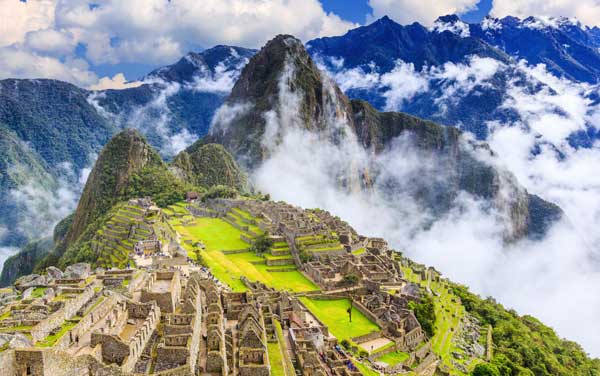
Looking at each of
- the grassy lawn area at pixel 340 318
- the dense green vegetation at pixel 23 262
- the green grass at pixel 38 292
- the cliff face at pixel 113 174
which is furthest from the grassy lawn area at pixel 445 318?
the dense green vegetation at pixel 23 262

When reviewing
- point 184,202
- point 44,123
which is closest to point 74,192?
point 44,123

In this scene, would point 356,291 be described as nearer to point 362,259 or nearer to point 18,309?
point 362,259

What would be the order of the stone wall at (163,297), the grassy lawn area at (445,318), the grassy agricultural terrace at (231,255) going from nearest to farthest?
the stone wall at (163,297), the grassy lawn area at (445,318), the grassy agricultural terrace at (231,255)

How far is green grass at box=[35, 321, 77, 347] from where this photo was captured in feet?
55.2

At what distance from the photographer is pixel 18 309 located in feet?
66.1

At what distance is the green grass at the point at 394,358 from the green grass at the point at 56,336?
22.9 meters

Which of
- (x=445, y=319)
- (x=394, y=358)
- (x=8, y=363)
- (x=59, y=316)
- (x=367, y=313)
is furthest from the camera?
(x=445, y=319)

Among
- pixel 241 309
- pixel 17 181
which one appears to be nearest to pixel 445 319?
pixel 241 309

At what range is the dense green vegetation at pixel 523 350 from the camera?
A: 4166cm

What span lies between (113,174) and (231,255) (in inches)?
2205

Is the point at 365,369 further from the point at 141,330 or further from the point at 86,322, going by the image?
the point at 86,322

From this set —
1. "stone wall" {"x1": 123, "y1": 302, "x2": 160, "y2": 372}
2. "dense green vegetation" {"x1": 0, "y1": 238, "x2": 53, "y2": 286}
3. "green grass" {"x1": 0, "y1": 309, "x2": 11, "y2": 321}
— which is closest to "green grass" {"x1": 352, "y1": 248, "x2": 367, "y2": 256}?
"stone wall" {"x1": 123, "y1": 302, "x2": 160, "y2": 372}

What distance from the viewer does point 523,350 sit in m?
47.5

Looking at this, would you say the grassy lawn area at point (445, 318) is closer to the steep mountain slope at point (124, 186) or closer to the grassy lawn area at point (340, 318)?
the grassy lawn area at point (340, 318)
